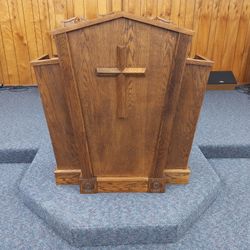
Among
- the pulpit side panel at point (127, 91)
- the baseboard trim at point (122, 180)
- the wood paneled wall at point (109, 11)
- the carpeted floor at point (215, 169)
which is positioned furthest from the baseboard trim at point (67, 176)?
the wood paneled wall at point (109, 11)

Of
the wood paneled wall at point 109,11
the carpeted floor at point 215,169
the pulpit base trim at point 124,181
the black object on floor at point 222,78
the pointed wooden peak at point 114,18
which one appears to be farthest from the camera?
the black object on floor at point 222,78

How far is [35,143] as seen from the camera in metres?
1.97

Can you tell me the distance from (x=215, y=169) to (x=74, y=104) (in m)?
1.13

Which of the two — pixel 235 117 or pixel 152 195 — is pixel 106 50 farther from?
pixel 235 117

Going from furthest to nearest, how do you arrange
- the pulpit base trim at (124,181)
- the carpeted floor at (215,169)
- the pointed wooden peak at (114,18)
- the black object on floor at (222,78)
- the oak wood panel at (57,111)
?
the black object on floor at (222,78)
the pulpit base trim at (124,181)
the carpeted floor at (215,169)
the oak wood panel at (57,111)
the pointed wooden peak at (114,18)

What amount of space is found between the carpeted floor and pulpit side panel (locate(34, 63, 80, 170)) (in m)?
0.35

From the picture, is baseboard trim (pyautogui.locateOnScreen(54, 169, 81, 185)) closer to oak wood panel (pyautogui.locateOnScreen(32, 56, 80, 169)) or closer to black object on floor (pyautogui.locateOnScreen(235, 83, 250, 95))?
oak wood panel (pyautogui.locateOnScreen(32, 56, 80, 169))

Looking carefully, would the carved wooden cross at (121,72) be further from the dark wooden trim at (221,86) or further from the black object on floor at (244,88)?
the black object on floor at (244,88)

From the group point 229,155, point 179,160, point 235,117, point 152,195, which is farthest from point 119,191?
point 235,117

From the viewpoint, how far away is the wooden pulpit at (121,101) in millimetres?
1103

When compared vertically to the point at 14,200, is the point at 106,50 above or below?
above

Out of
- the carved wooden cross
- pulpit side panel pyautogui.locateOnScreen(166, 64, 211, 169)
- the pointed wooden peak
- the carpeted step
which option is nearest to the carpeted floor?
the carpeted step

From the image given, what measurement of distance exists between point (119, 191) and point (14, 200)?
61 cm

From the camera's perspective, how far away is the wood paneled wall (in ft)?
8.89
